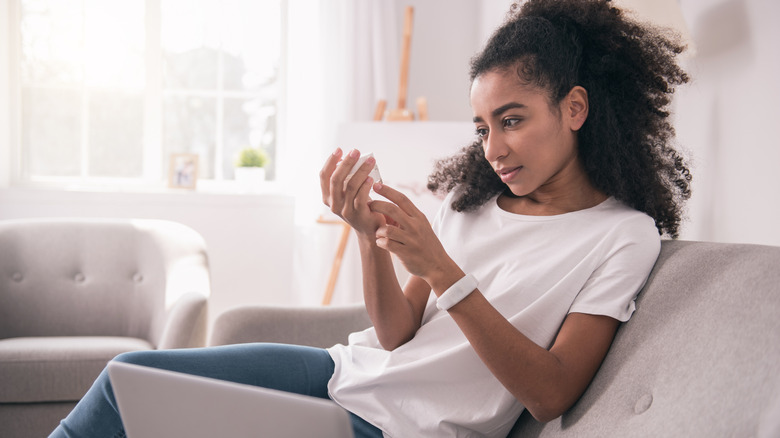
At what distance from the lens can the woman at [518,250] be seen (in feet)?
3.48

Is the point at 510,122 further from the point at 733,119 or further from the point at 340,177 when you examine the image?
the point at 733,119

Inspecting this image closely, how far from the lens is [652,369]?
959 millimetres

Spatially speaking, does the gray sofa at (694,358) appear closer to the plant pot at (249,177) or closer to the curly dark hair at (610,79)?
the curly dark hair at (610,79)

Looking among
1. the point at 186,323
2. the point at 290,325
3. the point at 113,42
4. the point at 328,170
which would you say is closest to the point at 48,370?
the point at 186,323

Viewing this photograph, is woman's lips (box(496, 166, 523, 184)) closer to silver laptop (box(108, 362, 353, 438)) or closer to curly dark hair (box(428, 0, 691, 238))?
curly dark hair (box(428, 0, 691, 238))

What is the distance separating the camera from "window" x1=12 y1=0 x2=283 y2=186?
364cm

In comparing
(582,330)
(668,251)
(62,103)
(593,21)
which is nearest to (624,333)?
(582,330)

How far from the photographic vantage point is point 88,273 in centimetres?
253

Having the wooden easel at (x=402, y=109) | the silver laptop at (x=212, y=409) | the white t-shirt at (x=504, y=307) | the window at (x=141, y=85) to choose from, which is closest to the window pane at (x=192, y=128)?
the window at (x=141, y=85)

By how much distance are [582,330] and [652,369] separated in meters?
0.13

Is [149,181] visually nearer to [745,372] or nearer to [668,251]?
[668,251]

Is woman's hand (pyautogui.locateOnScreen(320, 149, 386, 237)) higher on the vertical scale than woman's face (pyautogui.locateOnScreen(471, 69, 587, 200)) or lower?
lower

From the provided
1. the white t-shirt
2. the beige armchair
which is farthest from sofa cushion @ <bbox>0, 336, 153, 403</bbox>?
the white t-shirt

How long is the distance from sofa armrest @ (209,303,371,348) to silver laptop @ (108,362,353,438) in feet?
3.44
